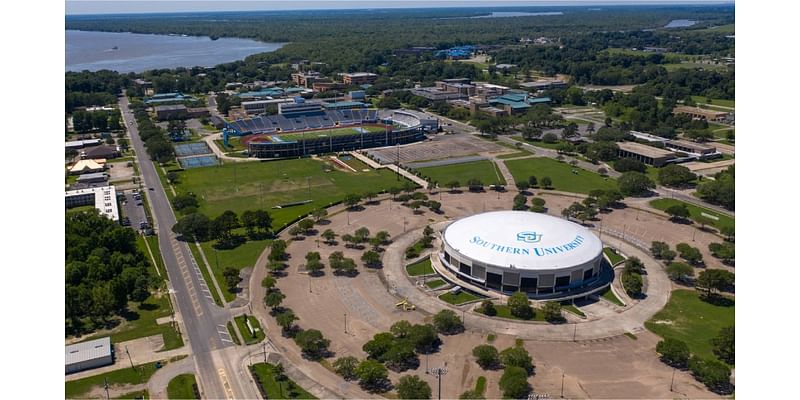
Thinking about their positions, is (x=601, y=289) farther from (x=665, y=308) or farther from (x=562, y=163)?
(x=562, y=163)

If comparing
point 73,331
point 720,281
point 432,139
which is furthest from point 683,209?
point 73,331

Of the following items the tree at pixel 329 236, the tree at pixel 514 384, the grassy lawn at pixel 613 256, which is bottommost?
the tree at pixel 514 384

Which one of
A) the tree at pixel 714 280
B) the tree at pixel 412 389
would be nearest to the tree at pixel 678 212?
the tree at pixel 714 280

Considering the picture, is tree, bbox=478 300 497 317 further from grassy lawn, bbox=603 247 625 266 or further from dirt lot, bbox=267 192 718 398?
grassy lawn, bbox=603 247 625 266

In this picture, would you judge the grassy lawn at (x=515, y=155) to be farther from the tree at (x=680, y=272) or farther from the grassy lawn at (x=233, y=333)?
the grassy lawn at (x=233, y=333)

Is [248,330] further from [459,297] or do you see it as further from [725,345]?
[725,345]

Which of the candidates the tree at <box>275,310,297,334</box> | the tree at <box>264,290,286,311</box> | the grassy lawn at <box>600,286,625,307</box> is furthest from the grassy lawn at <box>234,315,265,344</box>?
the grassy lawn at <box>600,286,625,307</box>
